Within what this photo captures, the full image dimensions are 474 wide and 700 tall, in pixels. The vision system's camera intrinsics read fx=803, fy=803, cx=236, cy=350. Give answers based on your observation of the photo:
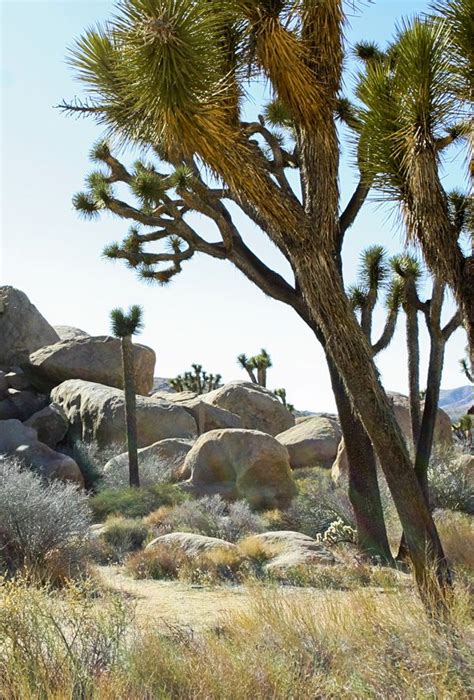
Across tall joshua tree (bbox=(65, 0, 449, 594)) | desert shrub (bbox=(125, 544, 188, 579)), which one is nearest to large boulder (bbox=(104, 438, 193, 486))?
desert shrub (bbox=(125, 544, 188, 579))

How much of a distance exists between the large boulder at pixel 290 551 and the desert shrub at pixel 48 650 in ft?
15.4

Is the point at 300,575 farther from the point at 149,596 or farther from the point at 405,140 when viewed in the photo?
the point at 405,140

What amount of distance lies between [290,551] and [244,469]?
17.6ft

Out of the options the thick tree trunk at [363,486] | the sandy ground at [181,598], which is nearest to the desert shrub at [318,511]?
the thick tree trunk at [363,486]

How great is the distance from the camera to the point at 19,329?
26109mm

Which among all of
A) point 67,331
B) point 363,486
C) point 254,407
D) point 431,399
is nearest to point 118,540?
point 363,486

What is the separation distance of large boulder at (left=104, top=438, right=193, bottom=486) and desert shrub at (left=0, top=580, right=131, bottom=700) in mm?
11604

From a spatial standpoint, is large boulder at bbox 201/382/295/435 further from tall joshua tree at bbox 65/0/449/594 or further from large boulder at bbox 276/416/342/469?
tall joshua tree at bbox 65/0/449/594

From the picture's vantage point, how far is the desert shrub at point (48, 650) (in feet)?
13.4

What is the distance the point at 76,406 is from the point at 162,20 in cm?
1637

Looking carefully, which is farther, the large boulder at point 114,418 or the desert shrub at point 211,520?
the large boulder at point 114,418

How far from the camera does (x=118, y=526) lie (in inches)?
480

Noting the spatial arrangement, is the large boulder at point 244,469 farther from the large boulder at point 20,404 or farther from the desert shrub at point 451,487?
the large boulder at point 20,404

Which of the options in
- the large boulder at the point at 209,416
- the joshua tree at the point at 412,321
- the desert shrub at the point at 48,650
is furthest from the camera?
the large boulder at the point at 209,416
